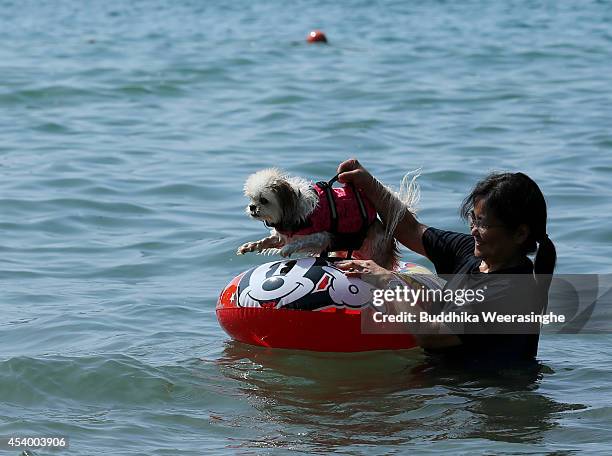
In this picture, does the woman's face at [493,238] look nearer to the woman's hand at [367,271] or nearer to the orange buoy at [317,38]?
the woman's hand at [367,271]

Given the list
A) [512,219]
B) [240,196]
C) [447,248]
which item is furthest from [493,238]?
[240,196]

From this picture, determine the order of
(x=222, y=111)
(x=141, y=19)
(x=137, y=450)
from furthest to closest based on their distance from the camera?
(x=141, y=19) → (x=222, y=111) → (x=137, y=450)

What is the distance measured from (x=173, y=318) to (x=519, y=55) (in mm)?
14720

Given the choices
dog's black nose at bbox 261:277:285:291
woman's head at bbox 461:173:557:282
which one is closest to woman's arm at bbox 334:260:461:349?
dog's black nose at bbox 261:277:285:291

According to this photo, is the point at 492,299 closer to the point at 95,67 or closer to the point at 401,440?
the point at 401,440

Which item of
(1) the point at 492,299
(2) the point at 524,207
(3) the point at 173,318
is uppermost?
(2) the point at 524,207

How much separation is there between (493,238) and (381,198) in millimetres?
723

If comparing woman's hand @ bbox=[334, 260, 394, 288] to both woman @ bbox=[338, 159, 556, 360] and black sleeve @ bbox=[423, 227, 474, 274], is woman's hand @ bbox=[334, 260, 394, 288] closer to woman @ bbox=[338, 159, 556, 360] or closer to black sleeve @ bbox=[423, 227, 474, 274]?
woman @ bbox=[338, 159, 556, 360]

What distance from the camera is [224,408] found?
6125mm

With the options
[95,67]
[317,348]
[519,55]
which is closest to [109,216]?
[317,348]

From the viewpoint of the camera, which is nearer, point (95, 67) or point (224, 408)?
point (224, 408)

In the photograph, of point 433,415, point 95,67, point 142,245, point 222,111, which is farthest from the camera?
point 95,67

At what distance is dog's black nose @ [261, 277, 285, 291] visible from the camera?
6133 mm

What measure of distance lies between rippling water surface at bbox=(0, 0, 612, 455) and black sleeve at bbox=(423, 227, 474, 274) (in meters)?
0.59
